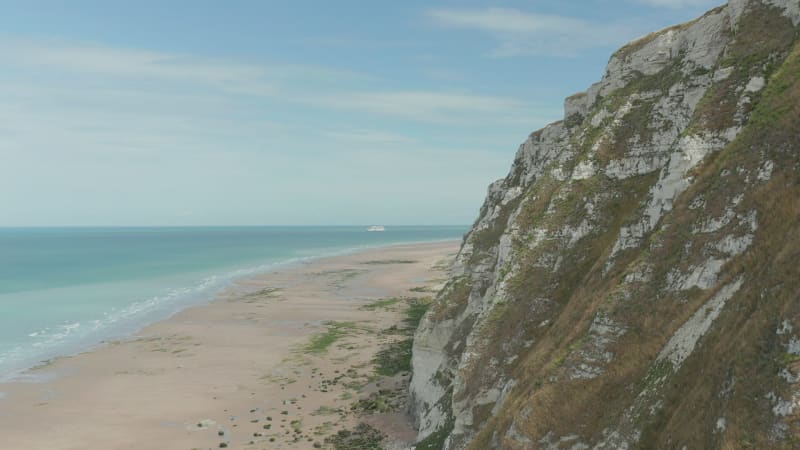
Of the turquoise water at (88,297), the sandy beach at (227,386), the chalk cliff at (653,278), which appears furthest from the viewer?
the turquoise water at (88,297)

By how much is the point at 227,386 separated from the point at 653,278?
4342 cm

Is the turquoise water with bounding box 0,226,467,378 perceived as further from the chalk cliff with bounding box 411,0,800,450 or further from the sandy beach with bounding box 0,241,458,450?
the chalk cliff with bounding box 411,0,800,450

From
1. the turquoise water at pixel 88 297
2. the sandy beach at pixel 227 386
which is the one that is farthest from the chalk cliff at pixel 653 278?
the turquoise water at pixel 88 297

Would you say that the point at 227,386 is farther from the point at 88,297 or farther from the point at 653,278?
the point at 88,297

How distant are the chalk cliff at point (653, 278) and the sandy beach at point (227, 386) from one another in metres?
9.82

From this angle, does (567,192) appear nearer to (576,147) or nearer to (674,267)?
(576,147)

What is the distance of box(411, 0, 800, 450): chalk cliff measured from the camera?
47.3 ft

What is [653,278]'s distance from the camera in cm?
2102

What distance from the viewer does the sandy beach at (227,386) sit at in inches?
1606

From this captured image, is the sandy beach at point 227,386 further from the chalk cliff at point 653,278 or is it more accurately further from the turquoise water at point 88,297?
the chalk cliff at point 653,278

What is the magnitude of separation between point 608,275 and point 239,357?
4929 cm

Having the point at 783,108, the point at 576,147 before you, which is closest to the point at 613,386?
the point at 783,108

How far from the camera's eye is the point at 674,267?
67.1 ft

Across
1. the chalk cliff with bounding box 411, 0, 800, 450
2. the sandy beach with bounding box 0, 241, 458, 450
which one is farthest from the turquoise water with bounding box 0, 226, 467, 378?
the chalk cliff with bounding box 411, 0, 800, 450
